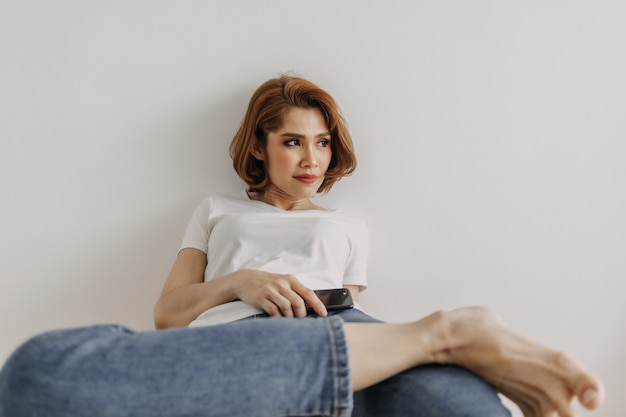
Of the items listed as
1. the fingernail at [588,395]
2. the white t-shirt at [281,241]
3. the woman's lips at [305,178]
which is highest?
the woman's lips at [305,178]

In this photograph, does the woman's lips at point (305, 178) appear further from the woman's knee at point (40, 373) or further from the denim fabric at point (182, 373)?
the woman's knee at point (40, 373)

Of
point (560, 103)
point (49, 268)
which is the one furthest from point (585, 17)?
point (49, 268)

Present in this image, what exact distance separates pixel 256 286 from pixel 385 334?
280 mm

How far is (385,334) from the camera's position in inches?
34.8

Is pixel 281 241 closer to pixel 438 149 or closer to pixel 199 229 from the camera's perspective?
pixel 199 229

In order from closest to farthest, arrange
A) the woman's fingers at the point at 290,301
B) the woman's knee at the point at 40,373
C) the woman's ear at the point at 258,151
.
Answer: the woman's knee at the point at 40,373 < the woman's fingers at the point at 290,301 < the woman's ear at the point at 258,151

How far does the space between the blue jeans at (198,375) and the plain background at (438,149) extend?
1.95 feet

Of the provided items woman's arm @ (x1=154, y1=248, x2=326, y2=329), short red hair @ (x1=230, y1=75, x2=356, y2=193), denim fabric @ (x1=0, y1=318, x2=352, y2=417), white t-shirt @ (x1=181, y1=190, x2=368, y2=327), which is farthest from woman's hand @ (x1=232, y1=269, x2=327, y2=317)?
short red hair @ (x1=230, y1=75, x2=356, y2=193)

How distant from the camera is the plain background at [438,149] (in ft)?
4.52

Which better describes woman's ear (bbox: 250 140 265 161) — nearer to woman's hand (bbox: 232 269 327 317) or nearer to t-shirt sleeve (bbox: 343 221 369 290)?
t-shirt sleeve (bbox: 343 221 369 290)

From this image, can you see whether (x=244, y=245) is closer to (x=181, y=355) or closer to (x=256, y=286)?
(x=256, y=286)

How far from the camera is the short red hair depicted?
130cm

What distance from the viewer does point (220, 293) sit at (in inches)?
44.2

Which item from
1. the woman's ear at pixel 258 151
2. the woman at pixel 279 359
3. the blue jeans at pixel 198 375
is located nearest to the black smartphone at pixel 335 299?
the woman at pixel 279 359
